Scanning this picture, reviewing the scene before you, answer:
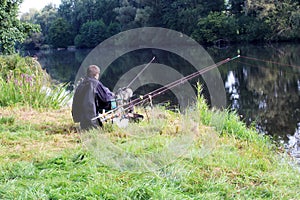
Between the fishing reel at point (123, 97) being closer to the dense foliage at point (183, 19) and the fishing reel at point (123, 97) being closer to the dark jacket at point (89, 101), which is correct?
the dark jacket at point (89, 101)

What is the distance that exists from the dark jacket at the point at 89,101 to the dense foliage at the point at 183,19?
29301 millimetres

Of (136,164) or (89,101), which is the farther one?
(89,101)

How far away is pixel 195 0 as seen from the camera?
42.3 m

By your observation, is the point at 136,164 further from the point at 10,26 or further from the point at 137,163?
the point at 10,26

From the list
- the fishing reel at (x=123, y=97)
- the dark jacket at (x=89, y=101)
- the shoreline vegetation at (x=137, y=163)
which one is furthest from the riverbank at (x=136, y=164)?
the fishing reel at (x=123, y=97)

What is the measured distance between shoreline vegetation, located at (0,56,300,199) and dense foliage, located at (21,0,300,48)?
1150 inches

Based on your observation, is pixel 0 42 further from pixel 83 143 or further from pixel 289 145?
pixel 289 145

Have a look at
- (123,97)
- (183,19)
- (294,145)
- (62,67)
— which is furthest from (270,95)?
(183,19)

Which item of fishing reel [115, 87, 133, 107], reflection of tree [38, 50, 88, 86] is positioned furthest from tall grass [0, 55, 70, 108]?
reflection of tree [38, 50, 88, 86]

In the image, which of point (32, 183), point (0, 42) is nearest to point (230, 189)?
point (32, 183)

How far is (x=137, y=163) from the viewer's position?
349 cm

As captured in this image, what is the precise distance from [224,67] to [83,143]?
1722cm

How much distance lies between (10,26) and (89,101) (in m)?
6.80

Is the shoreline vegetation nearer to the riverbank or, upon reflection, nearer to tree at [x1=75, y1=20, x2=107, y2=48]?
the riverbank
